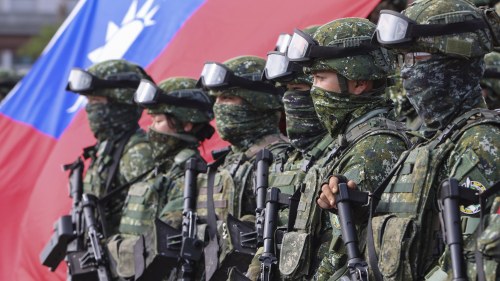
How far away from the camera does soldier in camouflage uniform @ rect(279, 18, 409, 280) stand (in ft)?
24.4

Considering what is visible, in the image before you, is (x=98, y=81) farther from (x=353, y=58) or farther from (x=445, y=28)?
(x=445, y=28)

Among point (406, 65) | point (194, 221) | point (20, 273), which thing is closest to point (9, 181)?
point (20, 273)

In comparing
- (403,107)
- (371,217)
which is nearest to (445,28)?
(371,217)

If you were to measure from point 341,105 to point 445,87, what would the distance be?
1.00 m

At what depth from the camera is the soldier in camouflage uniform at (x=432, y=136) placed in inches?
246

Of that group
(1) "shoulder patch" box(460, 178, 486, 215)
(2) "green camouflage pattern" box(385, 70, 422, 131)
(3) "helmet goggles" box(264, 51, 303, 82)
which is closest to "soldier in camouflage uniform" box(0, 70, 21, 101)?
(2) "green camouflage pattern" box(385, 70, 422, 131)

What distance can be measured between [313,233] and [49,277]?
20.0ft

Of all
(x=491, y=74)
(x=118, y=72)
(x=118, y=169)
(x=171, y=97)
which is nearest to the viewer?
(x=491, y=74)

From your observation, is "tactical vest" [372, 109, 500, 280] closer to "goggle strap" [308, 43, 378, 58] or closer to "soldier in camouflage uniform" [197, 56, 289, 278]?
"goggle strap" [308, 43, 378, 58]

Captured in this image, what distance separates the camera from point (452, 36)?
6578 mm

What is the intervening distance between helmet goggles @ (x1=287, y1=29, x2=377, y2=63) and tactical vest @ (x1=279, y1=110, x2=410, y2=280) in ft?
1.30

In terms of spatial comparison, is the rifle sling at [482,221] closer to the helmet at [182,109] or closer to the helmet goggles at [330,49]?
the helmet goggles at [330,49]

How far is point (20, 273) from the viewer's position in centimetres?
1345

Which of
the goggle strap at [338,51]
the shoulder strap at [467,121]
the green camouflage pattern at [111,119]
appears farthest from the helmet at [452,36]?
the green camouflage pattern at [111,119]
